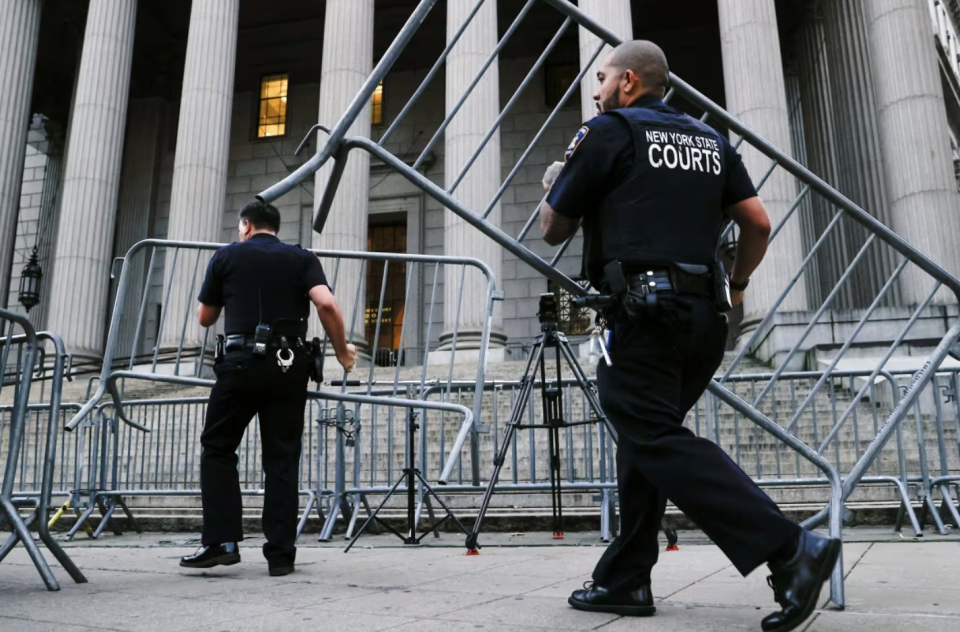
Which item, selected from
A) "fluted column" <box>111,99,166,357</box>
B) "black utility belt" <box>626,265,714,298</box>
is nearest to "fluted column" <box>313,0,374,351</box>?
"fluted column" <box>111,99,166,357</box>

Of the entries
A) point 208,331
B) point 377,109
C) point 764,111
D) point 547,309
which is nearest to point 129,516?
point 208,331

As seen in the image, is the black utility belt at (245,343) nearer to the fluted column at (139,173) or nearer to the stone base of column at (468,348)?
the stone base of column at (468,348)

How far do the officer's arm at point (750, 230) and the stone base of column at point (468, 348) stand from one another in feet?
41.3

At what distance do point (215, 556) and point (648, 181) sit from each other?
2.99m

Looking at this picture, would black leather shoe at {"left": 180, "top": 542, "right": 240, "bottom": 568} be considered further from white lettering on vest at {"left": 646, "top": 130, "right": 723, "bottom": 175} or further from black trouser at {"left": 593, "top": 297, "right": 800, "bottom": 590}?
white lettering on vest at {"left": 646, "top": 130, "right": 723, "bottom": 175}

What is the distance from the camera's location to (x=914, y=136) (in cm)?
1570

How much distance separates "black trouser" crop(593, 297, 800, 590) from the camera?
97.8 inches

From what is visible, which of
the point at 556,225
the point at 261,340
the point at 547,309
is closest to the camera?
the point at 556,225

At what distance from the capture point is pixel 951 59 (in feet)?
109

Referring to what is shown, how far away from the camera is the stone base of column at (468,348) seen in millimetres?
15984

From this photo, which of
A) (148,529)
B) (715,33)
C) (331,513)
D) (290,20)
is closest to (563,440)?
(331,513)

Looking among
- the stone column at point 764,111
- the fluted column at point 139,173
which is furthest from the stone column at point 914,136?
the fluted column at point 139,173

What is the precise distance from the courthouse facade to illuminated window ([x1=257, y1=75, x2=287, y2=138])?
0.07 meters

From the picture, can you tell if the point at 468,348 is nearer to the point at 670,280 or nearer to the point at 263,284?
the point at 263,284
